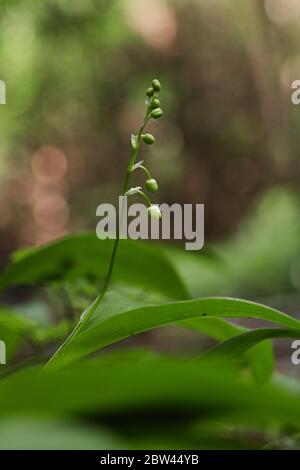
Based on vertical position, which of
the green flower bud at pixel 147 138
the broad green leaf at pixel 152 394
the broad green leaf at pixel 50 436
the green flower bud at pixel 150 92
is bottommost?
the broad green leaf at pixel 50 436

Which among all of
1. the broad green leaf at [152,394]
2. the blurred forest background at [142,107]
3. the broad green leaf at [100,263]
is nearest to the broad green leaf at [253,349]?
the broad green leaf at [100,263]

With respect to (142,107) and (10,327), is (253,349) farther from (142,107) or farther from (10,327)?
(142,107)

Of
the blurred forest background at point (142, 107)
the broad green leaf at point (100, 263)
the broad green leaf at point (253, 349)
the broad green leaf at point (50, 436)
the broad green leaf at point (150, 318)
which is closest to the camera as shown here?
the broad green leaf at point (50, 436)

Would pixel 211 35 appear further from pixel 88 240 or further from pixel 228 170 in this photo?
pixel 88 240

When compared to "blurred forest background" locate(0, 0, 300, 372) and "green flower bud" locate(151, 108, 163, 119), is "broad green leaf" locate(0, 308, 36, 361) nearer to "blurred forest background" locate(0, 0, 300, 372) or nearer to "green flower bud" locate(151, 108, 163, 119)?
"green flower bud" locate(151, 108, 163, 119)

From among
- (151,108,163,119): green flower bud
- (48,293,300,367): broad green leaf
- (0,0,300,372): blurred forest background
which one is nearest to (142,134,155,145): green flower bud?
(151,108,163,119): green flower bud

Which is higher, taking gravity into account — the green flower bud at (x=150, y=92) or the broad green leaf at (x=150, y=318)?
the green flower bud at (x=150, y=92)

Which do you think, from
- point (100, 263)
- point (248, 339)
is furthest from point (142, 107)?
point (248, 339)

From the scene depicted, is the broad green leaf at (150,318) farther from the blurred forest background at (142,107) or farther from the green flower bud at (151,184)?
the blurred forest background at (142,107)

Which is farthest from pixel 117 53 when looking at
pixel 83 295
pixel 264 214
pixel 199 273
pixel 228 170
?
pixel 83 295
